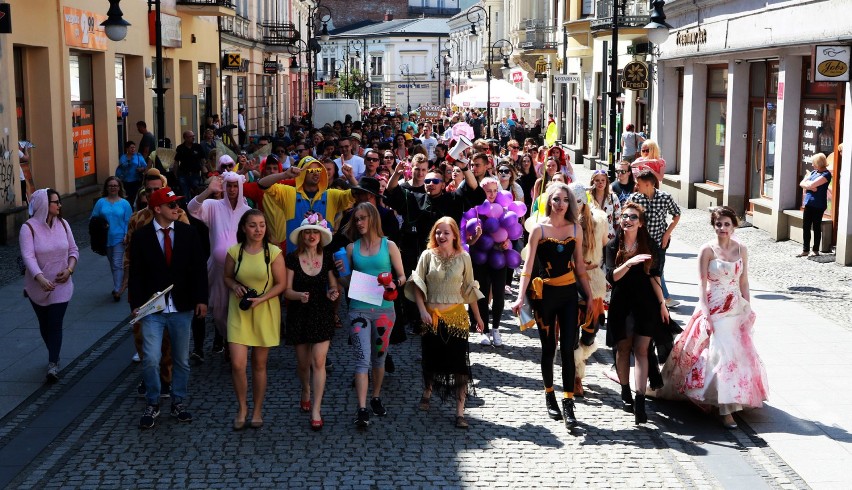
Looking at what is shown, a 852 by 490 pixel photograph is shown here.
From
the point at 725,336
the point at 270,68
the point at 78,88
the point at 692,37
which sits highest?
the point at 692,37

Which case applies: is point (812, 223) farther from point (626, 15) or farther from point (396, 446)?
point (626, 15)

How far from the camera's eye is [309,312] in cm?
846

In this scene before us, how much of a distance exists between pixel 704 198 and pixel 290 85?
4165 cm

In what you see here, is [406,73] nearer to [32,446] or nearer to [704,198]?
[704,198]

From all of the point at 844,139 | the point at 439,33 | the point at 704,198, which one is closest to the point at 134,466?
the point at 844,139

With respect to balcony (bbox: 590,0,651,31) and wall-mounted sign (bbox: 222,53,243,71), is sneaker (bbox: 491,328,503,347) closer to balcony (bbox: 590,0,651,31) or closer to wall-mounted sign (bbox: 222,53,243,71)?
balcony (bbox: 590,0,651,31)

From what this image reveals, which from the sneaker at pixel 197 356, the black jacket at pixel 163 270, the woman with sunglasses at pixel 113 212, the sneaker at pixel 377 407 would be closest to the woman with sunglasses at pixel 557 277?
the sneaker at pixel 377 407

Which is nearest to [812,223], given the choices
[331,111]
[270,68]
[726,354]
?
[726,354]

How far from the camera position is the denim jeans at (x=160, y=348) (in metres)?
8.45

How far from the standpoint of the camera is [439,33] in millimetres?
115875

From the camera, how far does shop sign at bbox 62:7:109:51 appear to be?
21700mm

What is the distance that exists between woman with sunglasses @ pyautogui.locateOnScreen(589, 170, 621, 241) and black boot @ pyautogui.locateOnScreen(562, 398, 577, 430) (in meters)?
3.72

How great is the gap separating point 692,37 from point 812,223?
8.81 metres

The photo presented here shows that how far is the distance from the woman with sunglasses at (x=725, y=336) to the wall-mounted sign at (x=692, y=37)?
15852 mm
